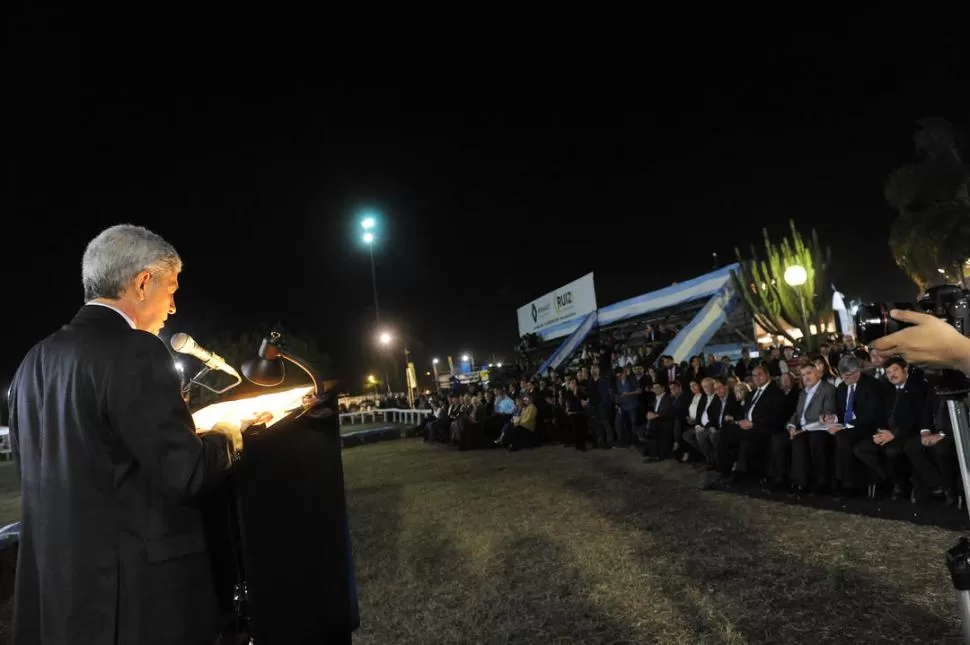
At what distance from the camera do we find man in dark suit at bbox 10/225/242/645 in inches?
58.2

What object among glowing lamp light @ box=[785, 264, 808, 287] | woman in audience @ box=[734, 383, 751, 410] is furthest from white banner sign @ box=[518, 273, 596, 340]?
woman in audience @ box=[734, 383, 751, 410]

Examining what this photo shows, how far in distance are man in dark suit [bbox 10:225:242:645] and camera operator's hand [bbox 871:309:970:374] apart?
79.3 inches

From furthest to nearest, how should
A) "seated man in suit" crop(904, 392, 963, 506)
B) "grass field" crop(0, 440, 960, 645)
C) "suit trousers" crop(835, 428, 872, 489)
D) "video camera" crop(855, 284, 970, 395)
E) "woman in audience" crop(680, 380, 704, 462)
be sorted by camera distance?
1. "woman in audience" crop(680, 380, 704, 462)
2. "suit trousers" crop(835, 428, 872, 489)
3. "seated man in suit" crop(904, 392, 963, 506)
4. "grass field" crop(0, 440, 960, 645)
5. "video camera" crop(855, 284, 970, 395)

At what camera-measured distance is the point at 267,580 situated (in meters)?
1.62

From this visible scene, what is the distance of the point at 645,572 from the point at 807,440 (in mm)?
3312

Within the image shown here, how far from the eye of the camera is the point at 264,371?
2006 millimetres

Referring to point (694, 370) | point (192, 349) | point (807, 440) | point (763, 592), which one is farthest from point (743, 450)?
point (192, 349)

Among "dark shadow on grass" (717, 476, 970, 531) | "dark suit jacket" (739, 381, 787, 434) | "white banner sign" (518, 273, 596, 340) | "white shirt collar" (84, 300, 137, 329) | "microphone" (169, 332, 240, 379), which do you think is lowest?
"dark shadow on grass" (717, 476, 970, 531)

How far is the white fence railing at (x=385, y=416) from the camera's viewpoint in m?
22.2

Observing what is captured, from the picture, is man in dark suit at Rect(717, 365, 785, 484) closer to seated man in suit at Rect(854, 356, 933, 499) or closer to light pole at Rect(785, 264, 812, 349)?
seated man in suit at Rect(854, 356, 933, 499)

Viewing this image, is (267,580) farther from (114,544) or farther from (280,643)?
(114,544)

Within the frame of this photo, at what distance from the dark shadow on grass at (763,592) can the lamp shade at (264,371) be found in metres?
2.83

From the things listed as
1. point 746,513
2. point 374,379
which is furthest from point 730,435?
point 374,379

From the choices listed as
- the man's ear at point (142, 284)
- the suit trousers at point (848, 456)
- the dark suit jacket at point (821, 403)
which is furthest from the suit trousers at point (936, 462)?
the man's ear at point (142, 284)
